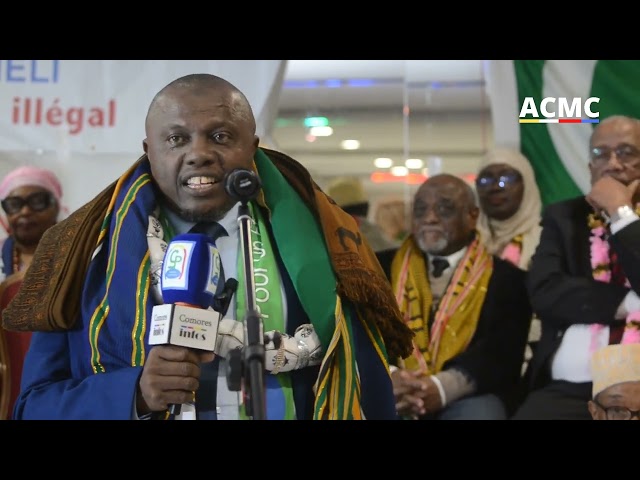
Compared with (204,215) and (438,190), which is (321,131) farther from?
(204,215)

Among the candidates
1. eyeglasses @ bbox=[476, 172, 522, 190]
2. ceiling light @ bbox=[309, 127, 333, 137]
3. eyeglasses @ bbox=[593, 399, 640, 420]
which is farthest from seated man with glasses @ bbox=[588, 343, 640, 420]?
ceiling light @ bbox=[309, 127, 333, 137]

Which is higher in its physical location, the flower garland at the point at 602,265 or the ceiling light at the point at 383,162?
the ceiling light at the point at 383,162

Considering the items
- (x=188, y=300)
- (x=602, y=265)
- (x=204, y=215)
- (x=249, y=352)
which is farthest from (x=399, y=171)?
(x=249, y=352)

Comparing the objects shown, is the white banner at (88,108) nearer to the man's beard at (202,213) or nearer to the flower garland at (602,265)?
the man's beard at (202,213)

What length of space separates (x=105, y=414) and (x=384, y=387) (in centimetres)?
89

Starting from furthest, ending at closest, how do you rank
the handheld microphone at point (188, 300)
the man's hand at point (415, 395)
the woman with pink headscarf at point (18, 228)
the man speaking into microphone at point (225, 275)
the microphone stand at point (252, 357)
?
the man's hand at point (415, 395) < the woman with pink headscarf at point (18, 228) < the man speaking into microphone at point (225, 275) < the handheld microphone at point (188, 300) < the microphone stand at point (252, 357)

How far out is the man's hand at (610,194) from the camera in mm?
4027

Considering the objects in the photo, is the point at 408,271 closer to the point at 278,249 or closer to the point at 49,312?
the point at 278,249

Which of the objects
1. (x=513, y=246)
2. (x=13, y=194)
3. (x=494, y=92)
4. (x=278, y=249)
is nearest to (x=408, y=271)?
(x=513, y=246)

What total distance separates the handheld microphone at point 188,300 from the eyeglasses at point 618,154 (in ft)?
7.56

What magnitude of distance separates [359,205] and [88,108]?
4.08ft

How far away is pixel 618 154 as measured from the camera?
4227 millimetres

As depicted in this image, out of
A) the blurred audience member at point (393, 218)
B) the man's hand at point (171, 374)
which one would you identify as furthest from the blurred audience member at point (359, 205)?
the man's hand at point (171, 374)
